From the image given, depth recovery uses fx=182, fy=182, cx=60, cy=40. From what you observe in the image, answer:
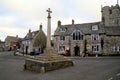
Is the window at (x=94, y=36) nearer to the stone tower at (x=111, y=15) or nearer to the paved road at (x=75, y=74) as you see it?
the stone tower at (x=111, y=15)

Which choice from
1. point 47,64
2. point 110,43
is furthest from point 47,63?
point 110,43

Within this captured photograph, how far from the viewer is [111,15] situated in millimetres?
69000

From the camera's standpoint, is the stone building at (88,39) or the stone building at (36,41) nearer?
the stone building at (88,39)

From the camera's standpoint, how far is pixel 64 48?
2060 inches

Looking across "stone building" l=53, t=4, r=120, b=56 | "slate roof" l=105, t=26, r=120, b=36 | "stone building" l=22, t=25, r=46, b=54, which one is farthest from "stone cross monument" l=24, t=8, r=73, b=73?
"stone building" l=22, t=25, r=46, b=54

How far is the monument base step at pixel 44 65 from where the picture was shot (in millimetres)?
20297

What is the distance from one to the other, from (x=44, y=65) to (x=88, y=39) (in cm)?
3060

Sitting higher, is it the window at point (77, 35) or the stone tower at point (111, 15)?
the stone tower at point (111, 15)

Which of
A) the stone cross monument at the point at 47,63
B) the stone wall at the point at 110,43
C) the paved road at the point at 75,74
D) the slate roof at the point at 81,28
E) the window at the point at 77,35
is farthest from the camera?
the window at the point at 77,35

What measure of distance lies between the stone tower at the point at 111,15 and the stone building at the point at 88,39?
665 inches

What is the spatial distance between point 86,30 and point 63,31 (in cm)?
701

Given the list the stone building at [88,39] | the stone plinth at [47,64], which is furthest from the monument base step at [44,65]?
the stone building at [88,39]

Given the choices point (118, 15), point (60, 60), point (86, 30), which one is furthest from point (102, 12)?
point (60, 60)

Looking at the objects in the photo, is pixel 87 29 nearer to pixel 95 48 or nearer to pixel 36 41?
pixel 95 48
